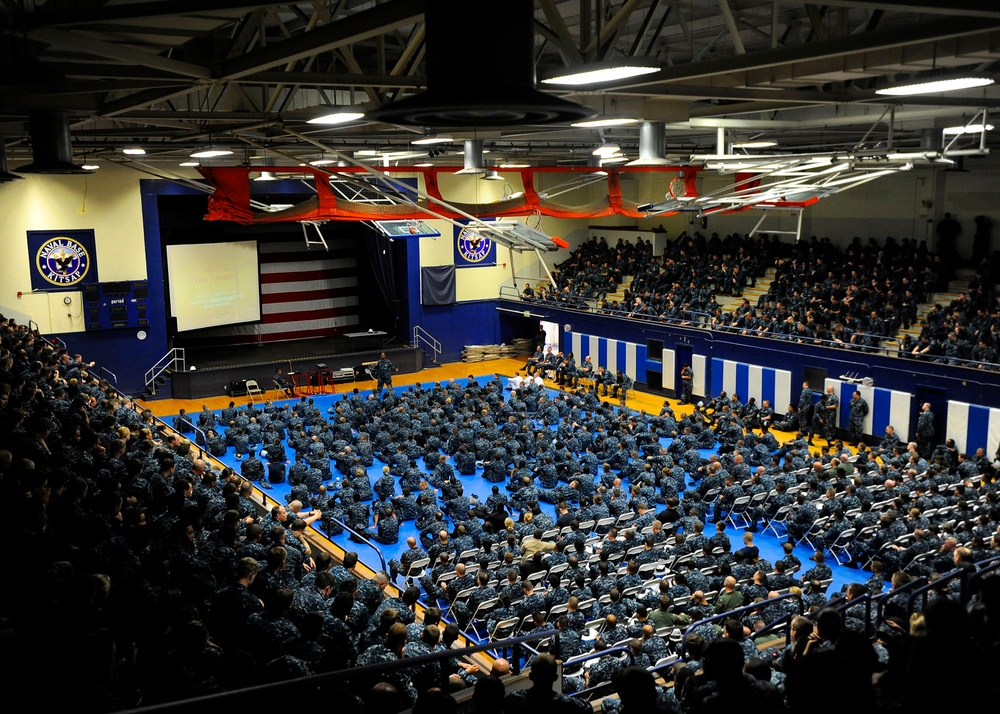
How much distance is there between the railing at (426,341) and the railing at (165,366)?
785cm

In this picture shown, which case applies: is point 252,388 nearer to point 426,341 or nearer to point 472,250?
point 426,341

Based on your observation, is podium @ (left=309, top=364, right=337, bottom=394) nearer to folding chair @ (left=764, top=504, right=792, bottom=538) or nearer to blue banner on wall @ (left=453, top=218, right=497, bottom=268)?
blue banner on wall @ (left=453, top=218, right=497, bottom=268)

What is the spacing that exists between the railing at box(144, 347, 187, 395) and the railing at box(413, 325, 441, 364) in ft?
25.8

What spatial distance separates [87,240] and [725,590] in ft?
69.3

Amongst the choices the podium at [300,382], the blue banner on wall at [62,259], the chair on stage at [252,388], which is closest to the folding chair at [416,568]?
the chair on stage at [252,388]

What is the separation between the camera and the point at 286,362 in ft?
89.0

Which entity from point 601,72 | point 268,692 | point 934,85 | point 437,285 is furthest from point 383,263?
point 268,692

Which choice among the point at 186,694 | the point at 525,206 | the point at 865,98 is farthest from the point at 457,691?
the point at 525,206

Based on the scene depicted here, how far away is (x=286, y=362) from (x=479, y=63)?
24.9m

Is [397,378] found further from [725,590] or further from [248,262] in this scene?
[725,590]

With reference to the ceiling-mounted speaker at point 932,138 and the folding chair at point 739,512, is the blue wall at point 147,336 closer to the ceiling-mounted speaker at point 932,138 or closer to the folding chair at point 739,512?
the folding chair at point 739,512

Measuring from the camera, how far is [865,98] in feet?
30.3

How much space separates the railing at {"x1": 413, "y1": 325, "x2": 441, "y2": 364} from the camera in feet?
102

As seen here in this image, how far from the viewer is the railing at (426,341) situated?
31.0 metres
